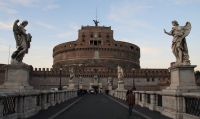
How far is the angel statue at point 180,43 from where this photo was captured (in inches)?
355

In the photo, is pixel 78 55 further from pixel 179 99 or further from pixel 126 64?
pixel 179 99

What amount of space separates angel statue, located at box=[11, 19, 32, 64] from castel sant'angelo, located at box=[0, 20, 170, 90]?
52.1m

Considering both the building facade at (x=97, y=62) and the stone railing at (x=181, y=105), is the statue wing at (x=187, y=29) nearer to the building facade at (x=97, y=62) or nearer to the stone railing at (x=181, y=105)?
the stone railing at (x=181, y=105)

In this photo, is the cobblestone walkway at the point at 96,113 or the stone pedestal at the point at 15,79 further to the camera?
the cobblestone walkway at the point at 96,113

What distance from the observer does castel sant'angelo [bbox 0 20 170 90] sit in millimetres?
63000

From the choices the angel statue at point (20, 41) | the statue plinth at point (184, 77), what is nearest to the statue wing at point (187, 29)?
the statue plinth at point (184, 77)

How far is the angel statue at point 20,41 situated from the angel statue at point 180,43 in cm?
589

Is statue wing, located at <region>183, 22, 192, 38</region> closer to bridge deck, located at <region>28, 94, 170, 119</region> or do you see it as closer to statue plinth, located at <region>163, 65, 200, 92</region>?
statue plinth, located at <region>163, 65, 200, 92</region>

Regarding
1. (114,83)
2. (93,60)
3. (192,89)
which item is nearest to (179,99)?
(192,89)

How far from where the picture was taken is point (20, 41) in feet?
30.3

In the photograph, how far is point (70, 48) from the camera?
78.4 meters

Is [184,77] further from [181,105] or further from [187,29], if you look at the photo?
[187,29]

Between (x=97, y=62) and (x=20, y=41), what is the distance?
213 ft

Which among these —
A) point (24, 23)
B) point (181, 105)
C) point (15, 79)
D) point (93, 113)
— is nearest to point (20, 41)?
point (24, 23)
